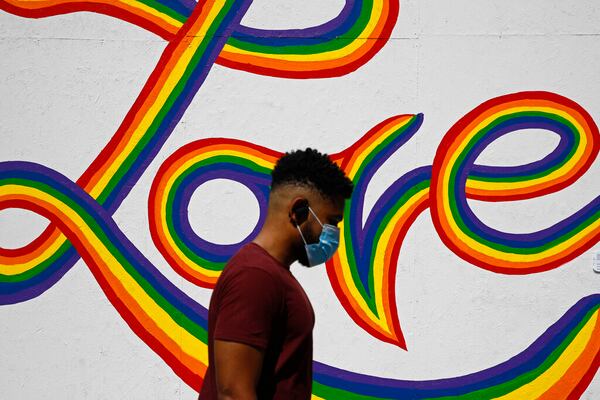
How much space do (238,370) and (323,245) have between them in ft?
1.69

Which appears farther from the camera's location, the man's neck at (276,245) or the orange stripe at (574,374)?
the orange stripe at (574,374)

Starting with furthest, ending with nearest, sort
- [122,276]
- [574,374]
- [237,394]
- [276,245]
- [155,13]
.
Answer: [155,13] < [122,276] < [574,374] < [276,245] < [237,394]

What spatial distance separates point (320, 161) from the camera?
2.48 meters

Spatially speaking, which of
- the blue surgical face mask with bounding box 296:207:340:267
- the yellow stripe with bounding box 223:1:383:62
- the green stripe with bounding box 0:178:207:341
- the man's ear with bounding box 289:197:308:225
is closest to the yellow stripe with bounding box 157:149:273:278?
the green stripe with bounding box 0:178:207:341

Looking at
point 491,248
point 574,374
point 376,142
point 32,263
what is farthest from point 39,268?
point 574,374

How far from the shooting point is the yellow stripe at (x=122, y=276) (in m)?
4.56

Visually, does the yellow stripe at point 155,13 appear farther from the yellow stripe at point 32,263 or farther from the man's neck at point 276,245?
the man's neck at point 276,245

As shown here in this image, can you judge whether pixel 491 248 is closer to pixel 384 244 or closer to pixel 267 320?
pixel 384 244

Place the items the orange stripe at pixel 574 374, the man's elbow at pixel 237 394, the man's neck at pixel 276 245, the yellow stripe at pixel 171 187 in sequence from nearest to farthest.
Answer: the man's elbow at pixel 237 394 < the man's neck at pixel 276 245 < the orange stripe at pixel 574 374 < the yellow stripe at pixel 171 187

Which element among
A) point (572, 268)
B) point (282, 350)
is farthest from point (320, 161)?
point (572, 268)

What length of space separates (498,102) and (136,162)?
196cm

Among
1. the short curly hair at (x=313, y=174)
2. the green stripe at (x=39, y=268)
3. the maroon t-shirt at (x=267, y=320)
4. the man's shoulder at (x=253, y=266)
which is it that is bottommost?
the maroon t-shirt at (x=267, y=320)

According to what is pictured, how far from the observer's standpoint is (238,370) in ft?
7.11

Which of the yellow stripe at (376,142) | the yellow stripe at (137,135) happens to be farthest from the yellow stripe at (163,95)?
the yellow stripe at (376,142)
